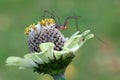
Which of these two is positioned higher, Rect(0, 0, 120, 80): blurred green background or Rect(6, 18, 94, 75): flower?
Rect(0, 0, 120, 80): blurred green background

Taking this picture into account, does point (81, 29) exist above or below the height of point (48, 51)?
above

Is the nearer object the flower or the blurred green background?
the flower

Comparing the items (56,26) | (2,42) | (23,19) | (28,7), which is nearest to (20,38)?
(2,42)

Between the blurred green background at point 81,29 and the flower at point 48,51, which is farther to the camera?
the blurred green background at point 81,29

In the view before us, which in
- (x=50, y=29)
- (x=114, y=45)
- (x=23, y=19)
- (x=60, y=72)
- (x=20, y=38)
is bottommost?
(x=60, y=72)

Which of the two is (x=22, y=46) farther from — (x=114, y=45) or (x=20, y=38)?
(x=114, y=45)
